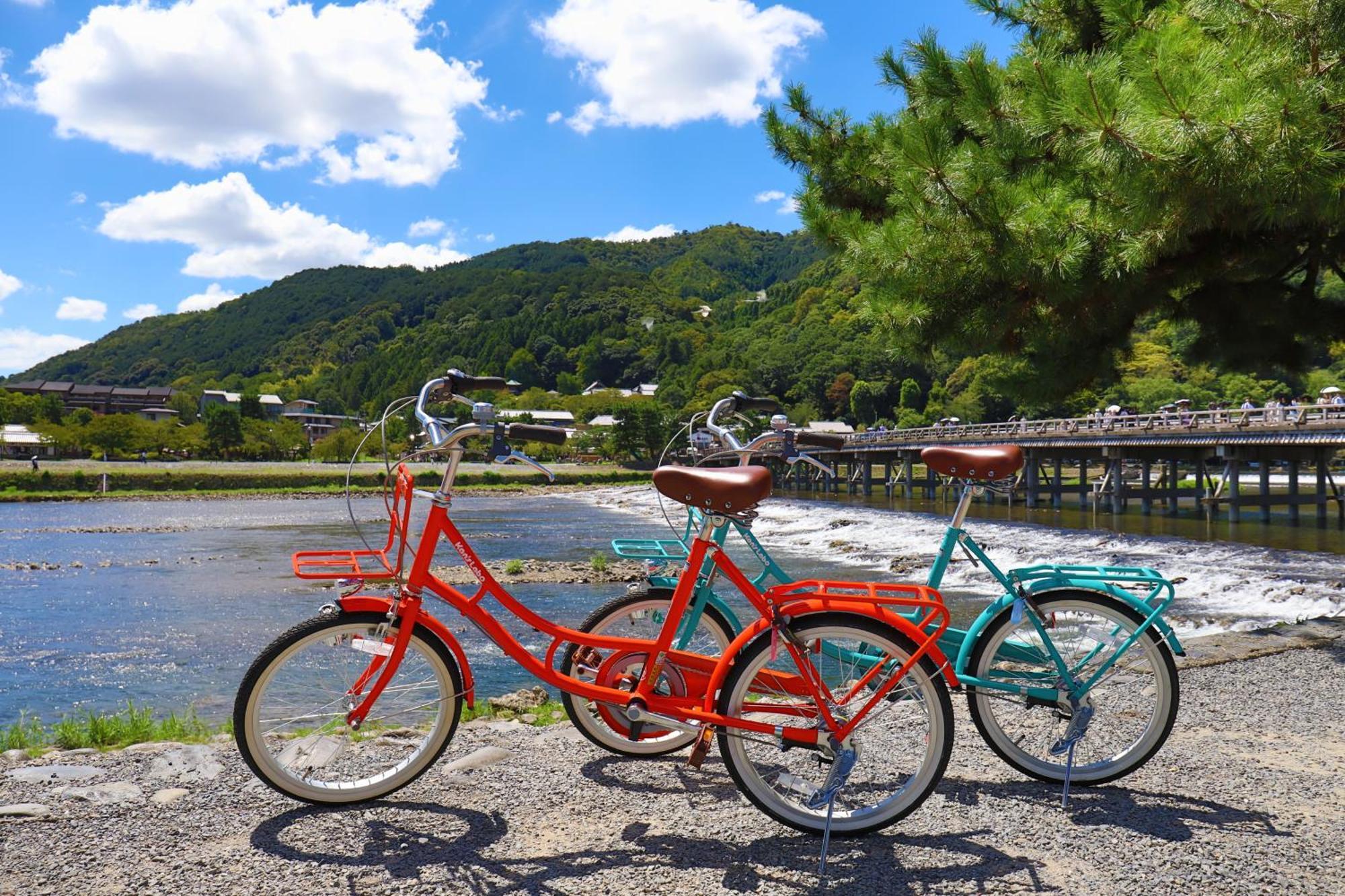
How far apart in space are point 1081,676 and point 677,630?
1.43 meters

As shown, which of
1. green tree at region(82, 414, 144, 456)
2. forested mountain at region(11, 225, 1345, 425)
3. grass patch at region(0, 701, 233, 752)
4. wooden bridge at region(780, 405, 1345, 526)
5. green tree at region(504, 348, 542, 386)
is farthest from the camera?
green tree at region(504, 348, 542, 386)

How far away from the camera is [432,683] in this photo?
123 inches

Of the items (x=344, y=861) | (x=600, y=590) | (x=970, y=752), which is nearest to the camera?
(x=344, y=861)

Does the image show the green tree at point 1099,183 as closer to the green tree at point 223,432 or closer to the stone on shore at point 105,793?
the stone on shore at point 105,793

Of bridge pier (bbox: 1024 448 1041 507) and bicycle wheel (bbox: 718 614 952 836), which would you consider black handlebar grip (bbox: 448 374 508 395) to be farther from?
bridge pier (bbox: 1024 448 1041 507)

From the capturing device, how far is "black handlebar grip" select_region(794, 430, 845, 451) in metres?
3.37

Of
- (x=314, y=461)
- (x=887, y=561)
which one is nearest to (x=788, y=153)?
(x=887, y=561)

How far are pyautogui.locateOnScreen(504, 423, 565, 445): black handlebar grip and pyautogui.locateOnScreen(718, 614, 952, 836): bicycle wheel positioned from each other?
93 cm

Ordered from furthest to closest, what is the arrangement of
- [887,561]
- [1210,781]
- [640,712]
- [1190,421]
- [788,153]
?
[1190,421], [887,561], [788,153], [1210,781], [640,712]

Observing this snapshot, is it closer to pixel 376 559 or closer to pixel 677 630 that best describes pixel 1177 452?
pixel 677 630

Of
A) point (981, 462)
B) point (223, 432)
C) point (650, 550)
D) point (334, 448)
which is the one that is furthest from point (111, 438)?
point (981, 462)

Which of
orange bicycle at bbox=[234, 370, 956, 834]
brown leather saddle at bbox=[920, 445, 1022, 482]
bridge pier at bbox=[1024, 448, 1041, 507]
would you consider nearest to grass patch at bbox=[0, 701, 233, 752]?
orange bicycle at bbox=[234, 370, 956, 834]

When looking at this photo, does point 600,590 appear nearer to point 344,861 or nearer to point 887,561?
point 887,561

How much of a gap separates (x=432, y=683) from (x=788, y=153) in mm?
7342
